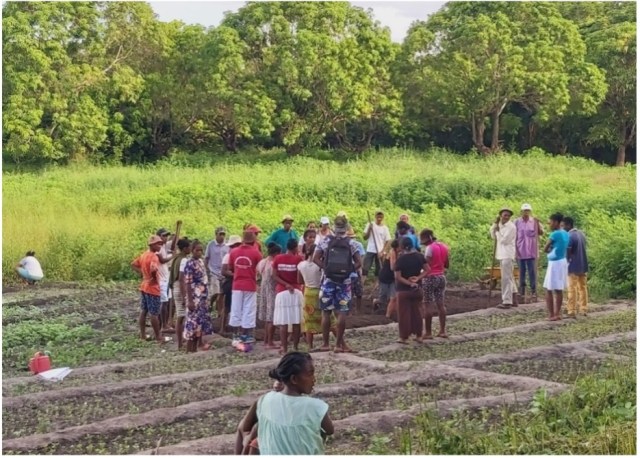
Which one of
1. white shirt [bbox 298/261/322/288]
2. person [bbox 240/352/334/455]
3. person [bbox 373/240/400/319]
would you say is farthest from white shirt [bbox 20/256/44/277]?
person [bbox 240/352/334/455]

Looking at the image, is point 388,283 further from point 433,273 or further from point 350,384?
point 350,384

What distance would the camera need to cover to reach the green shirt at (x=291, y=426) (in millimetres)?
4320

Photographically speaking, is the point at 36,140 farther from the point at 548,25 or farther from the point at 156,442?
the point at 156,442

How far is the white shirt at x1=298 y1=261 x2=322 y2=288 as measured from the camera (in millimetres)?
9711

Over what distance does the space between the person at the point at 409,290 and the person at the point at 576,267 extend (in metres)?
2.51

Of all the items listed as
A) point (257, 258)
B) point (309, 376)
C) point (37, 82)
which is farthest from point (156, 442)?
point (37, 82)

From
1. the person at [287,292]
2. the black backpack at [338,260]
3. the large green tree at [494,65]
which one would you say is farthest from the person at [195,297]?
the large green tree at [494,65]

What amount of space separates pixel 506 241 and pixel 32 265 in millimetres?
8389

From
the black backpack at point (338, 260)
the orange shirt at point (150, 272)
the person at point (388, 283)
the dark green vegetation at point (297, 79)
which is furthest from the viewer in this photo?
the dark green vegetation at point (297, 79)

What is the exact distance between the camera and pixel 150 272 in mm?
10258

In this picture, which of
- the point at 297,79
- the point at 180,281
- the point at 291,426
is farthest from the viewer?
the point at 297,79

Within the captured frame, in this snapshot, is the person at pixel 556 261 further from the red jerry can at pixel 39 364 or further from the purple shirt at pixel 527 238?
the red jerry can at pixel 39 364

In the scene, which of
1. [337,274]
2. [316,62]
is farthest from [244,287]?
[316,62]

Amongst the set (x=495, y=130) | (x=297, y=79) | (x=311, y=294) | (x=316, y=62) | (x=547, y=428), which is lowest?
(x=547, y=428)
